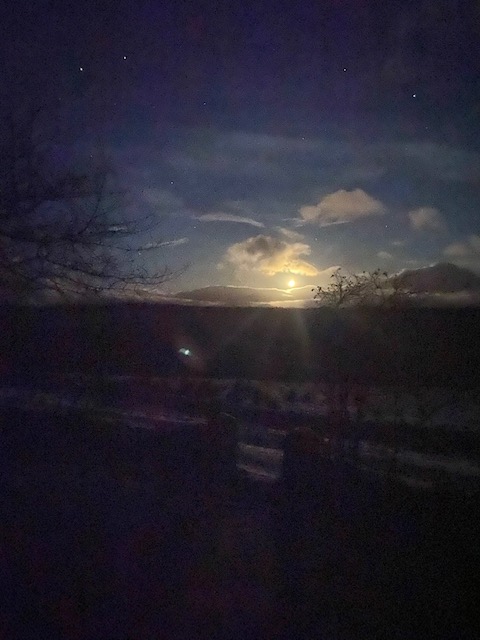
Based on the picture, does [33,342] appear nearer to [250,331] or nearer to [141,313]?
[141,313]

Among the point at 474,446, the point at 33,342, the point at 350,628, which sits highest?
the point at 33,342

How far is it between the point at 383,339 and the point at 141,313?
3.72 m

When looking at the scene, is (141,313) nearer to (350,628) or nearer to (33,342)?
(33,342)

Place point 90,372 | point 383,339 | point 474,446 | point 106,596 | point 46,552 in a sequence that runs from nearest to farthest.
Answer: point 106,596 < point 46,552 < point 474,446 < point 383,339 < point 90,372

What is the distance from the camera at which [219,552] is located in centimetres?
672

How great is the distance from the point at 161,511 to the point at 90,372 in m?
4.43

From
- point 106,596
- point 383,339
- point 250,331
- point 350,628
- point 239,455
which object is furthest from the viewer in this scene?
point 250,331

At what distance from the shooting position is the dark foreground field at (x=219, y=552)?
538cm

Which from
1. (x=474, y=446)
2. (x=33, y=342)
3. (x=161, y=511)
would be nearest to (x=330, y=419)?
(x=474, y=446)

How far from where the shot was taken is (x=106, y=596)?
5711 millimetres

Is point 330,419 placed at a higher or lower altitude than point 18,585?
higher

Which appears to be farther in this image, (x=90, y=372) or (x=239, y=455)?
(x=90, y=372)

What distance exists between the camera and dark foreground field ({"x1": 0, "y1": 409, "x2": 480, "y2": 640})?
5.38m

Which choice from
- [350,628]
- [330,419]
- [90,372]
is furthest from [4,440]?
[350,628]
